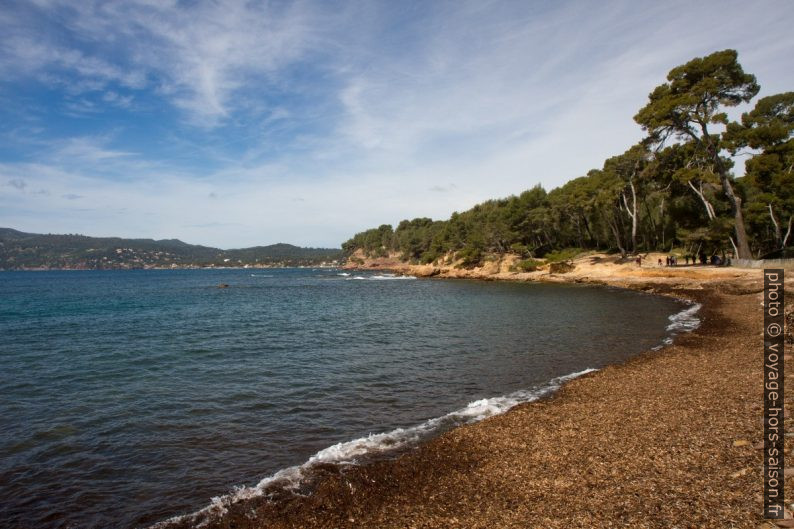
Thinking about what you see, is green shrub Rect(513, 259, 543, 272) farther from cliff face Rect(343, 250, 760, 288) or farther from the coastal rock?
the coastal rock

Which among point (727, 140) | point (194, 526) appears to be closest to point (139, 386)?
point (194, 526)

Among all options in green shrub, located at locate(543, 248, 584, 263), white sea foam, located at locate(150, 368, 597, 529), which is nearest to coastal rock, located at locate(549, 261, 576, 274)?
green shrub, located at locate(543, 248, 584, 263)

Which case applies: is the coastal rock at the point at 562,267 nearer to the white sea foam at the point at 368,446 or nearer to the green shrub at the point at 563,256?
the green shrub at the point at 563,256

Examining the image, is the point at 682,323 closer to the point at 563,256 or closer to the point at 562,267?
the point at 562,267

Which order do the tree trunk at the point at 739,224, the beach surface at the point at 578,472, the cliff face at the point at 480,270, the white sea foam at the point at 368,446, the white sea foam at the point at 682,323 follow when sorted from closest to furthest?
the beach surface at the point at 578,472 < the white sea foam at the point at 368,446 < the white sea foam at the point at 682,323 < the tree trunk at the point at 739,224 < the cliff face at the point at 480,270

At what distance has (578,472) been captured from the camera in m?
8.38

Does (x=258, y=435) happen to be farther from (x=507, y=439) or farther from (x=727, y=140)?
(x=727, y=140)

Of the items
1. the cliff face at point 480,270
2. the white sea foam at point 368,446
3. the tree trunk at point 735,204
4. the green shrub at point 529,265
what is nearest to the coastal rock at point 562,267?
the cliff face at point 480,270

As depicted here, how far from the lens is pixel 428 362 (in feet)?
65.7

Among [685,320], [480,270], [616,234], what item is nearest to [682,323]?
[685,320]

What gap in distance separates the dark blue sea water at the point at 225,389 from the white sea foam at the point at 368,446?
133 millimetres

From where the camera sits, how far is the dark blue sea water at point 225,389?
9.73 metres

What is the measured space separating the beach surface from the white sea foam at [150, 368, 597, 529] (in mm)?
266

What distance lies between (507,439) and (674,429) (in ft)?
12.5
